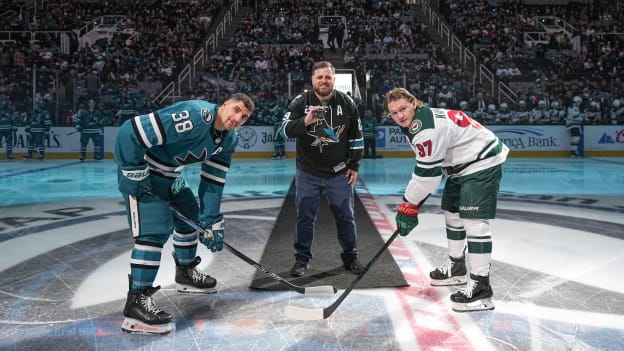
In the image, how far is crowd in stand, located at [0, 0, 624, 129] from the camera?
15.2 metres

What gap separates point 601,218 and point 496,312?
3.69 m

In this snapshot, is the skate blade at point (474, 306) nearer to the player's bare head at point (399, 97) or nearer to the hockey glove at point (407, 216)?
the hockey glove at point (407, 216)

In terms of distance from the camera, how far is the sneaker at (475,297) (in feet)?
10.4

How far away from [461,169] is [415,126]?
0.45 metres

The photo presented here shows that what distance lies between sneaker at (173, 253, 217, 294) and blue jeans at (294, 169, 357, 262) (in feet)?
2.29

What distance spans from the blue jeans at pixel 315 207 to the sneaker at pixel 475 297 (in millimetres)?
974

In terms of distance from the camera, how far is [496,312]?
3156 millimetres

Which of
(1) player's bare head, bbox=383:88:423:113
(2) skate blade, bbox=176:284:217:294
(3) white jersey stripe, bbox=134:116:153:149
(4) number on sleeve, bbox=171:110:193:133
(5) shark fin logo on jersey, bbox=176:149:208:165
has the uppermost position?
(1) player's bare head, bbox=383:88:423:113

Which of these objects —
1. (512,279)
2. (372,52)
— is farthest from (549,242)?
(372,52)

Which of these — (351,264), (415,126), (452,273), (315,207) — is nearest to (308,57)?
(315,207)

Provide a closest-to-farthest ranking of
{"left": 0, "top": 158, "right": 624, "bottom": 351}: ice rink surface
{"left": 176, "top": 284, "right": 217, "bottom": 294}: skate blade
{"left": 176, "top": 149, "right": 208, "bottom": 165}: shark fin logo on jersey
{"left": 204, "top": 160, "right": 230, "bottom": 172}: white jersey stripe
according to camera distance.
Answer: {"left": 0, "top": 158, "right": 624, "bottom": 351}: ice rink surface
{"left": 176, "top": 149, "right": 208, "bottom": 165}: shark fin logo on jersey
{"left": 204, "top": 160, "right": 230, "bottom": 172}: white jersey stripe
{"left": 176, "top": 284, "right": 217, "bottom": 294}: skate blade

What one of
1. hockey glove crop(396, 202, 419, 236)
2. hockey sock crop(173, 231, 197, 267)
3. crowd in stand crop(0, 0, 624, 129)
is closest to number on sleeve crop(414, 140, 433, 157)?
hockey glove crop(396, 202, 419, 236)

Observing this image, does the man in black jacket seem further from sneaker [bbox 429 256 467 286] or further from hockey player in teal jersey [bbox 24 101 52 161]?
hockey player in teal jersey [bbox 24 101 52 161]

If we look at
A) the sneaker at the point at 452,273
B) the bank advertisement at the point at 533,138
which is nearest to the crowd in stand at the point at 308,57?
the bank advertisement at the point at 533,138
